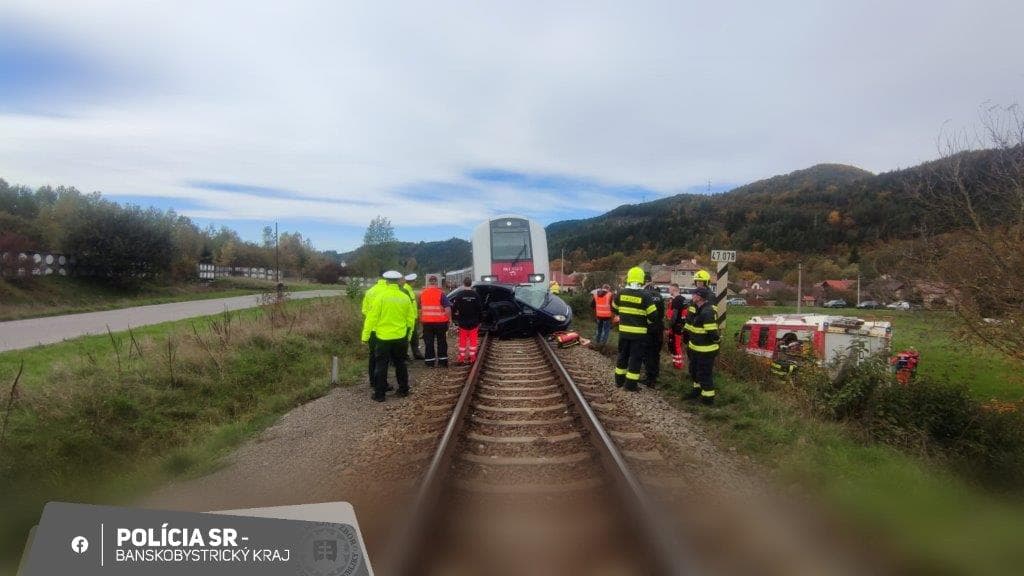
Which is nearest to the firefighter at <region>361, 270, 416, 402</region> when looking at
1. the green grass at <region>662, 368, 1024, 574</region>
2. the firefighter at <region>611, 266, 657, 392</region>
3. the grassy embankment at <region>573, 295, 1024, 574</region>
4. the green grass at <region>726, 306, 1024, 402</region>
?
the firefighter at <region>611, 266, 657, 392</region>

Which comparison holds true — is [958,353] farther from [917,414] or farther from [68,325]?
[68,325]

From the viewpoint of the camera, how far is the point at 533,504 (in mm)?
3984

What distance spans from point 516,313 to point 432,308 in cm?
480

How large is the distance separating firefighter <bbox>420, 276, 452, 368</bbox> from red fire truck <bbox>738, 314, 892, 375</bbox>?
6273mm

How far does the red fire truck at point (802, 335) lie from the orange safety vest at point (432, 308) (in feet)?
20.9

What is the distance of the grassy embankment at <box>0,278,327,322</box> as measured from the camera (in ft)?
85.1

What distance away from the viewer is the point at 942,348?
9.32m

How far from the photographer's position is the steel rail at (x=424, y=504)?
9.67 ft

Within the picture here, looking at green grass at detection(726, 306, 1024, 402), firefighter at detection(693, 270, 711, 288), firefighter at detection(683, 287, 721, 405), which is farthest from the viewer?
green grass at detection(726, 306, 1024, 402)

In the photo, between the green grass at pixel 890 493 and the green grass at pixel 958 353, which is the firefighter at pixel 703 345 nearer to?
the green grass at pixel 890 493

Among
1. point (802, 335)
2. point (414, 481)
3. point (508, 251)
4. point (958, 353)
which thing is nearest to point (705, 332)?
point (414, 481)

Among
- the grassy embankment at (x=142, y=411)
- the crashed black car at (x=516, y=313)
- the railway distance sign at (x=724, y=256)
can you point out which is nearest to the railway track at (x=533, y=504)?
the grassy embankment at (x=142, y=411)

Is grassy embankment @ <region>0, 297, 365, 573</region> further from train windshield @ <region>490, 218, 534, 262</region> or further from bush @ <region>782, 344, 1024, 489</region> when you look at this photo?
train windshield @ <region>490, 218, 534, 262</region>

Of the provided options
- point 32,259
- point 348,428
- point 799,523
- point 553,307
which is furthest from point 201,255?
point 799,523
